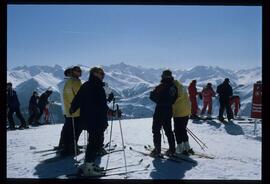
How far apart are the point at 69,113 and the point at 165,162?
197 cm

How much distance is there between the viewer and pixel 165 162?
7559 mm

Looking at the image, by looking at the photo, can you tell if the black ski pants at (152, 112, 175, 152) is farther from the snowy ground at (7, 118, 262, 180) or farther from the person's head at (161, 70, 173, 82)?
the person's head at (161, 70, 173, 82)

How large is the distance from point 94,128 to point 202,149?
3.62m

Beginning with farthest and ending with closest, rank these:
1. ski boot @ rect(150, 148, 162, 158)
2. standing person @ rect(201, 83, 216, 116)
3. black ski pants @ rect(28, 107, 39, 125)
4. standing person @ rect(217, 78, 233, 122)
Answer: black ski pants @ rect(28, 107, 39, 125)
standing person @ rect(201, 83, 216, 116)
standing person @ rect(217, 78, 233, 122)
ski boot @ rect(150, 148, 162, 158)

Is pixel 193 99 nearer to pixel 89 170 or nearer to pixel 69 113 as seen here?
pixel 69 113

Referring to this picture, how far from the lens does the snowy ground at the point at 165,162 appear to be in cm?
686

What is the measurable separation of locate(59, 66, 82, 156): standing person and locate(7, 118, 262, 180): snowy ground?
30 centimetres

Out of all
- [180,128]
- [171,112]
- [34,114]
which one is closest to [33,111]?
[34,114]

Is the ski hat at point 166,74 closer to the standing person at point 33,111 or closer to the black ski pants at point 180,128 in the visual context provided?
the black ski pants at point 180,128

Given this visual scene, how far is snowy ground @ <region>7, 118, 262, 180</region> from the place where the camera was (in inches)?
270

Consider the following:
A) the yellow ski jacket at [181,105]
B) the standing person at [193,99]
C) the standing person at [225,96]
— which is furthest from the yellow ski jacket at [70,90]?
the standing person at [193,99]

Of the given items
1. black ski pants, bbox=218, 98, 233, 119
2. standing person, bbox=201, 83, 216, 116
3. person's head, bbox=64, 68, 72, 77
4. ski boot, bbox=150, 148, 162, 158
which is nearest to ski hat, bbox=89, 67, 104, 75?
person's head, bbox=64, 68, 72, 77
